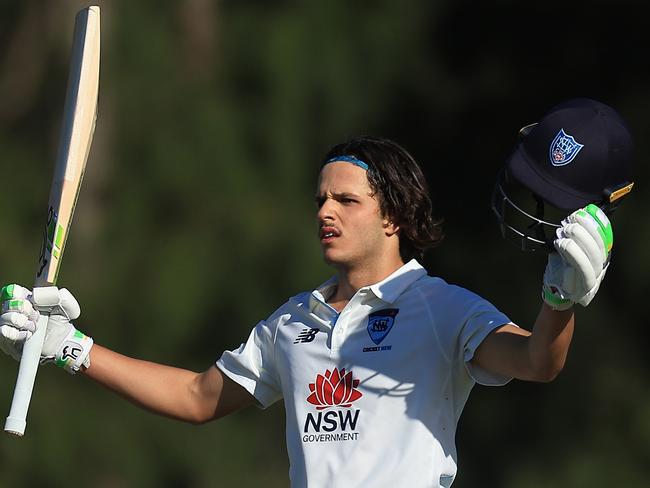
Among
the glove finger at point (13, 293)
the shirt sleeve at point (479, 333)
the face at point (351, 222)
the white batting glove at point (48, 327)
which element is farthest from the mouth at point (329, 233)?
the glove finger at point (13, 293)

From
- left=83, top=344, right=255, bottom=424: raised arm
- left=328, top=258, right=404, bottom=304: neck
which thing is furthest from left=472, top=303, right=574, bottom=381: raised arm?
left=83, top=344, right=255, bottom=424: raised arm

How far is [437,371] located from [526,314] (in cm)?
588

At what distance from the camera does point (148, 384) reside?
423 cm

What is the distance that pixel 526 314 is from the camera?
31.6ft

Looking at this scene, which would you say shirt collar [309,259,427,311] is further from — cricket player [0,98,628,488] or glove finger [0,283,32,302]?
glove finger [0,283,32,302]

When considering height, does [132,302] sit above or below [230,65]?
below

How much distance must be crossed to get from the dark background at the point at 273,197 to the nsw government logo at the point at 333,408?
5291mm

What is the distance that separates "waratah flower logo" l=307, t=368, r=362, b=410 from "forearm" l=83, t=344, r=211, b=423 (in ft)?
1.55

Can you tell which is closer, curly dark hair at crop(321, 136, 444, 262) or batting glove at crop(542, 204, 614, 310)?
batting glove at crop(542, 204, 614, 310)

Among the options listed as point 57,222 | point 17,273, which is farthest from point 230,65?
point 57,222

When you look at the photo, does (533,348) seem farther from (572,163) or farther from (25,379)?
(25,379)

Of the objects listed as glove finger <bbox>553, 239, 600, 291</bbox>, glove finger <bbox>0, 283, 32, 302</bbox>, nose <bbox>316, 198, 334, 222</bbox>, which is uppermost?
glove finger <bbox>553, 239, 600, 291</bbox>

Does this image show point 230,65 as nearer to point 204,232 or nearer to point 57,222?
point 204,232

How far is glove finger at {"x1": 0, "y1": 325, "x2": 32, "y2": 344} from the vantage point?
13.0ft
